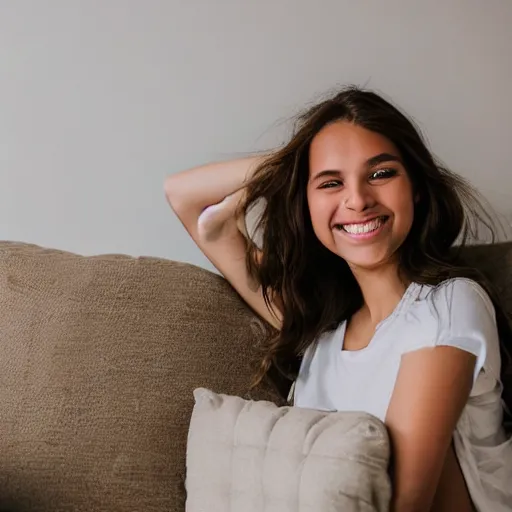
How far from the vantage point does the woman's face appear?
1274 mm

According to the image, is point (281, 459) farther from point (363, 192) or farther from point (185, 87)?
point (185, 87)

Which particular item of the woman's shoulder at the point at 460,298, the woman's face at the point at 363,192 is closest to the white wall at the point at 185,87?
the woman's face at the point at 363,192

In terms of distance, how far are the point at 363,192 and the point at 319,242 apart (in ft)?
0.75

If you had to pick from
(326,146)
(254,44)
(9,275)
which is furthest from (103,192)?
(326,146)

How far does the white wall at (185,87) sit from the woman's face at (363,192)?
0.41 metres

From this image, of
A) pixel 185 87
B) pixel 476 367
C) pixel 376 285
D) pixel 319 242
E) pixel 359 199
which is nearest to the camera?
pixel 476 367

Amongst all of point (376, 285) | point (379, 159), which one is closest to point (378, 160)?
point (379, 159)

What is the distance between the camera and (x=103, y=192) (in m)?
1.69

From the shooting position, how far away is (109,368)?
1.33 meters

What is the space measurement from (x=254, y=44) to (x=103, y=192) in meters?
0.48

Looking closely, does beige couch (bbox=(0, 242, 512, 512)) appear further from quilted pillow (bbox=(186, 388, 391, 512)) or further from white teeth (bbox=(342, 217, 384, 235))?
white teeth (bbox=(342, 217, 384, 235))

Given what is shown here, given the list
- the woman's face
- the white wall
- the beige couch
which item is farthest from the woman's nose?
the white wall

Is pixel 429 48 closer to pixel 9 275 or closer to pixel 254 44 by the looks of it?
pixel 254 44

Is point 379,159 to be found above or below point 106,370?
above
